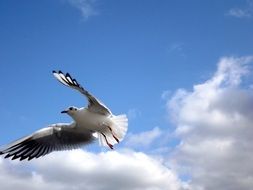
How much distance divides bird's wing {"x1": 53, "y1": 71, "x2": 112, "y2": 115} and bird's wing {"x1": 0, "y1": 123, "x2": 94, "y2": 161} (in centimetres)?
81

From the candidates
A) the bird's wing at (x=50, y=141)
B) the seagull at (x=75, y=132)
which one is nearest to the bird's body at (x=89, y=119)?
the seagull at (x=75, y=132)

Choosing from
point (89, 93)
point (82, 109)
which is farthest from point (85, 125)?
point (89, 93)

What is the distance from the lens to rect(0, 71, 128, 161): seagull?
8180 mm

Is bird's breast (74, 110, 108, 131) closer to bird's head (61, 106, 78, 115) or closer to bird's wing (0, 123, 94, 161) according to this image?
bird's head (61, 106, 78, 115)

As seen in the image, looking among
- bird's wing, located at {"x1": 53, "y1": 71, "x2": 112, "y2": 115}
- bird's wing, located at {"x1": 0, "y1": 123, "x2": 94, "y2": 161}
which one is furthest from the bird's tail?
bird's wing, located at {"x1": 0, "y1": 123, "x2": 94, "y2": 161}

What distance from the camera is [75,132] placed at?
8961mm

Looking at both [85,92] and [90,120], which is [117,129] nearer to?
[90,120]

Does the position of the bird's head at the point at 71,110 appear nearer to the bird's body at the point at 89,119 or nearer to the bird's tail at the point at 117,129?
the bird's body at the point at 89,119

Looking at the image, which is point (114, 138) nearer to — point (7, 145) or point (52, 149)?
point (52, 149)

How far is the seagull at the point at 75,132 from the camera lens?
322 inches

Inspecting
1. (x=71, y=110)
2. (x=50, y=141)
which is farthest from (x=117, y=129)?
(x=50, y=141)

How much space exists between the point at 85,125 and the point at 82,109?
335 mm

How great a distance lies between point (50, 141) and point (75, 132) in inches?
22.0

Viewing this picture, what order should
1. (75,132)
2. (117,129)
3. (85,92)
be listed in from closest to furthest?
(85,92) < (117,129) < (75,132)
